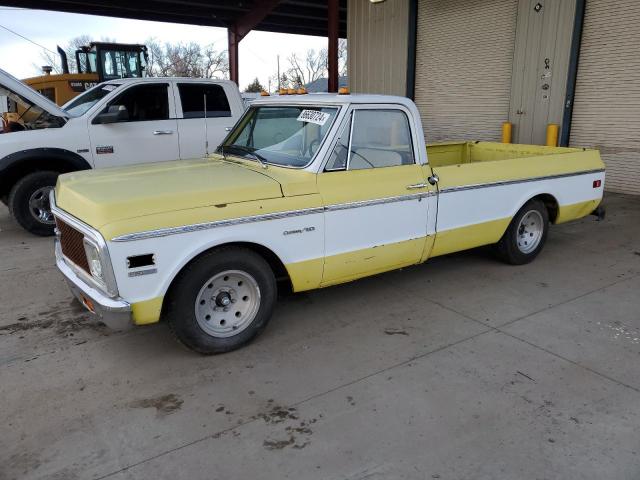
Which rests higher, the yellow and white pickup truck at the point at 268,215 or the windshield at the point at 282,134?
the windshield at the point at 282,134

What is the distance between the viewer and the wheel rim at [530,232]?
5656 millimetres

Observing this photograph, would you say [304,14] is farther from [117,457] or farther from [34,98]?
[117,457]

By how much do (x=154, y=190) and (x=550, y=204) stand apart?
4333mm

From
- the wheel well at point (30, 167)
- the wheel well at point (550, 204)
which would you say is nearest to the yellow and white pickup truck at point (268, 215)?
the wheel well at point (550, 204)

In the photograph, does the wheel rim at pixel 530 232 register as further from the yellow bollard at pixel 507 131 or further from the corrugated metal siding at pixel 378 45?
the corrugated metal siding at pixel 378 45

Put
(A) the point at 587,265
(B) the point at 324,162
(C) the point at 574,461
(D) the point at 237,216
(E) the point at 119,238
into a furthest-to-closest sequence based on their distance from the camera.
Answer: (A) the point at 587,265
(B) the point at 324,162
(D) the point at 237,216
(E) the point at 119,238
(C) the point at 574,461

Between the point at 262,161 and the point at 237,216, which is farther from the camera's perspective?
the point at 262,161

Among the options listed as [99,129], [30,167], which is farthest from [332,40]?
[30,167]

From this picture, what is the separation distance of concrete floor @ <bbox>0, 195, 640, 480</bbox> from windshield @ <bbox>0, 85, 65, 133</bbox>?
2.76 metres

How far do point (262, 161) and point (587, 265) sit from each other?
3852mm

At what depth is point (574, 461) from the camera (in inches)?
104

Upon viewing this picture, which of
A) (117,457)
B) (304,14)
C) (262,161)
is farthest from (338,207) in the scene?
(304,14)

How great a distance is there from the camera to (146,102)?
293 inches

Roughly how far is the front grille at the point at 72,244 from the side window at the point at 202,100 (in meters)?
4.22
